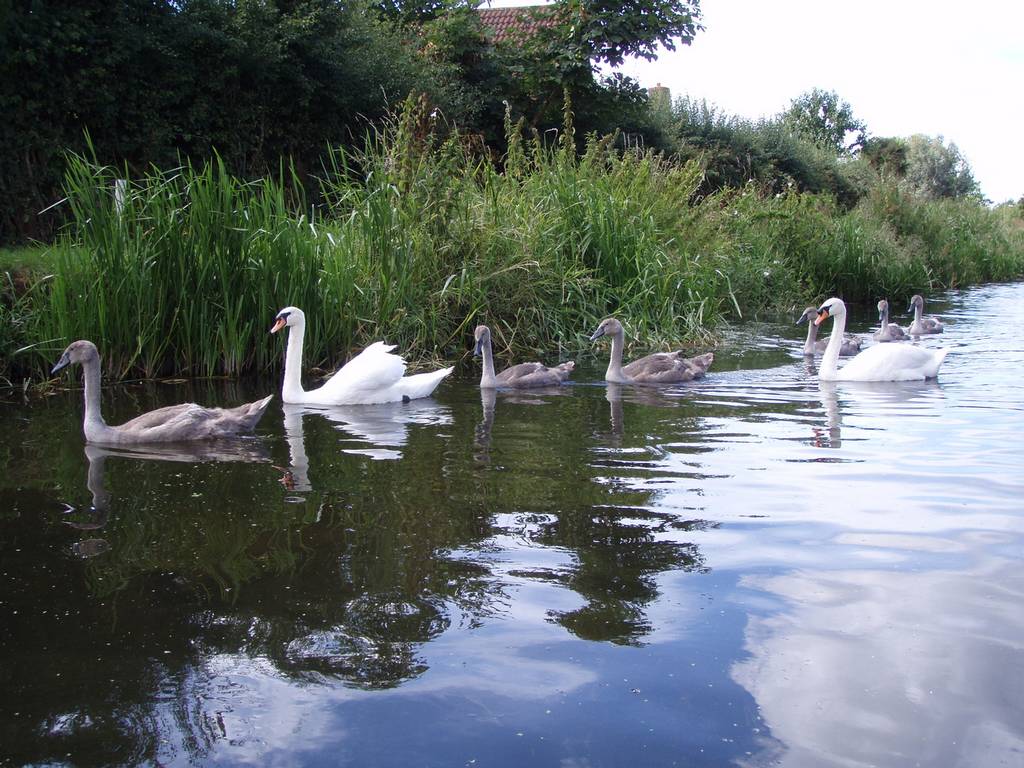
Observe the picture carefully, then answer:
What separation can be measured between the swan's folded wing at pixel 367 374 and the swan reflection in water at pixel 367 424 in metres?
0.16

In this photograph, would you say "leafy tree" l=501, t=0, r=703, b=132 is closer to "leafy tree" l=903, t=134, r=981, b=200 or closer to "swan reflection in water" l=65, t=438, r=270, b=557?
"swan reflection in water" l=65, t=438, r=270, b=557

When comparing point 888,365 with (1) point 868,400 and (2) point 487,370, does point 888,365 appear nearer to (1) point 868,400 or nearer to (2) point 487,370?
(1) point 868,400

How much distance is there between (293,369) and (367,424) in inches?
43.4

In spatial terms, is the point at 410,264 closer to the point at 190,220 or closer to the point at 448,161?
the point at 448,161

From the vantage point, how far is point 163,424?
6.53 m

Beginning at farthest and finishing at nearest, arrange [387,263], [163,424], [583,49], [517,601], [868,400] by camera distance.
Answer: [583,49]
[387,263]
[868,400]
[163,424]
[517,601]

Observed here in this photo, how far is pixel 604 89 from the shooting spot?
24422 mm

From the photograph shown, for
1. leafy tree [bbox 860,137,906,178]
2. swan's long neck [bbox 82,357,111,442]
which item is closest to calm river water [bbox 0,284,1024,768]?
swan's long neck [bbox 82,357,111,442]

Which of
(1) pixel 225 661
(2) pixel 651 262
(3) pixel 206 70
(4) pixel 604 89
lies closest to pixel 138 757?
(1) pixel 225 661

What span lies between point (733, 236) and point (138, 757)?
46.1 ft

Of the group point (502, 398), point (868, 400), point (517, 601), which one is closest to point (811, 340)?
point (868, 400)

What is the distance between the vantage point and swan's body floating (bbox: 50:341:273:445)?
6.49m

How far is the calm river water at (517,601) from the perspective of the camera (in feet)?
9.40

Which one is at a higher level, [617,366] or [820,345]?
[820,345]
